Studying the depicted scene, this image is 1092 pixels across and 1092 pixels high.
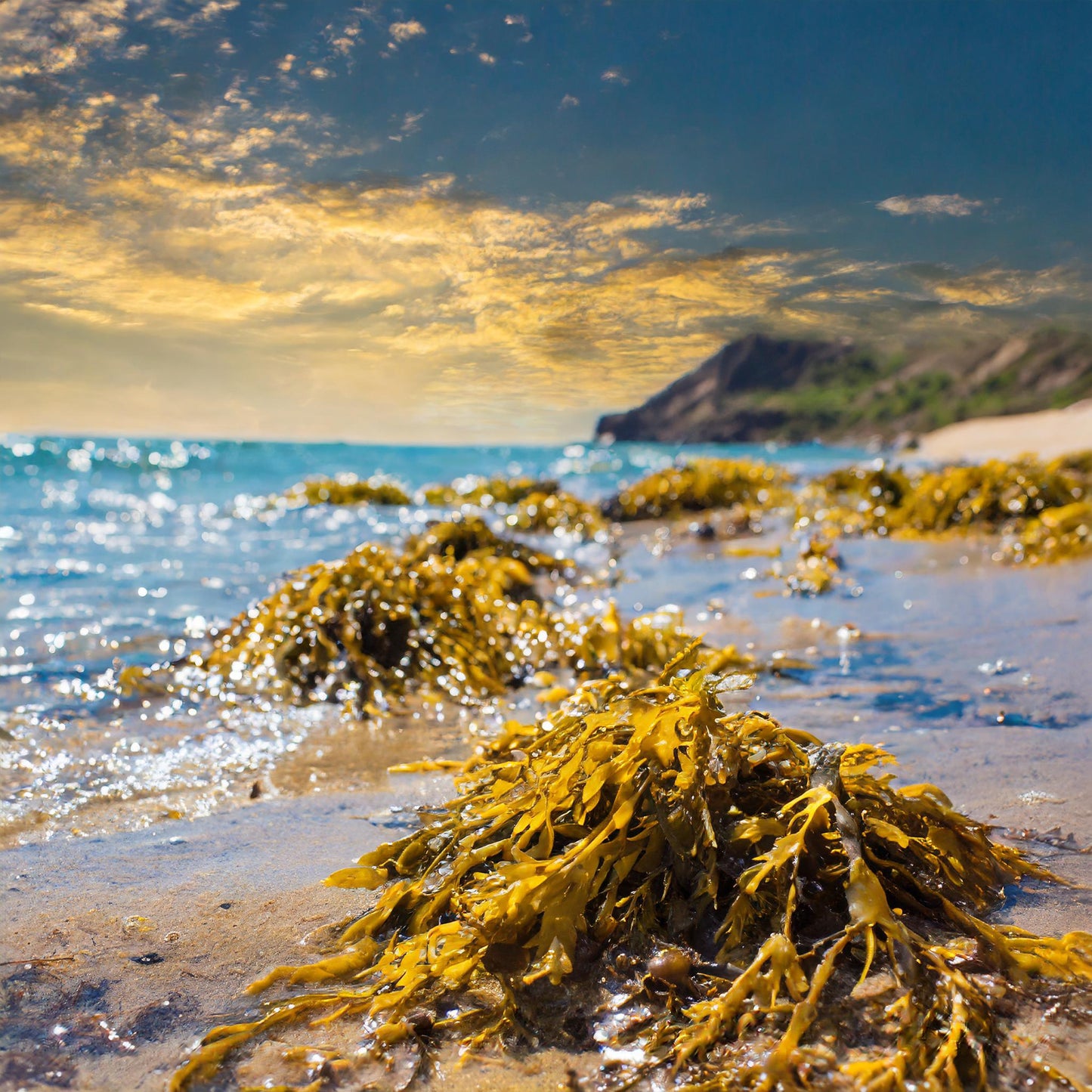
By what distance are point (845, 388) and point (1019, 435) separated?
34.7 feet

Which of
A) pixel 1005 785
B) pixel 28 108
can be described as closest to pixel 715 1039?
pixel 1005 785

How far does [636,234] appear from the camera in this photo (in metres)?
2.47

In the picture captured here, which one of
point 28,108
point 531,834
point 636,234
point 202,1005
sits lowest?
point 202,1005

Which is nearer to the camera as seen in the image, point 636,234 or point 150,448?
point 636,234

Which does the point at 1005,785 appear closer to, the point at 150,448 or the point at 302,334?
the point at 302,334

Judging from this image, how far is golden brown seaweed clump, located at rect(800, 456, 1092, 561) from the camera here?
535cm

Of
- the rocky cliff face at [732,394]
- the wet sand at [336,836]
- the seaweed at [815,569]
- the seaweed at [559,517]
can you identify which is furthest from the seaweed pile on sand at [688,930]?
the seaweed at [559,517]

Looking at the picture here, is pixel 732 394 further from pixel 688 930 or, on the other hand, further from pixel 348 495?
pixel 348 495

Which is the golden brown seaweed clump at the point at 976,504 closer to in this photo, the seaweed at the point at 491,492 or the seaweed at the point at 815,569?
the seaweed at the point at 815,569

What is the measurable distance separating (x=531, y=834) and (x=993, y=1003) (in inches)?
26.6

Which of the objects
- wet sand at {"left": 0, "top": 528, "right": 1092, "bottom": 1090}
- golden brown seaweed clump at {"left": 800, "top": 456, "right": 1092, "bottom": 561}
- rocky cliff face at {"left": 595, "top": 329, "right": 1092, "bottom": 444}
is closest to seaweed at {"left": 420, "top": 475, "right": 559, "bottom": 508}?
rocky cliff face at {"left": 595, "top": 329, "right": 1092, "bottom": 444}

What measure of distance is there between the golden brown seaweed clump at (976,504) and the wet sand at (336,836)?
73.9 inches

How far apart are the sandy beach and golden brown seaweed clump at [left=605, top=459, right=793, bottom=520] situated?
5290 millimetres

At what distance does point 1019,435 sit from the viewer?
1348cm
